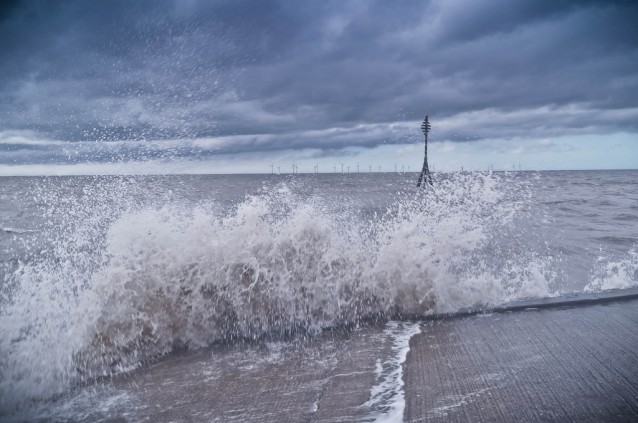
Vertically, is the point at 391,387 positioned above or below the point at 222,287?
below

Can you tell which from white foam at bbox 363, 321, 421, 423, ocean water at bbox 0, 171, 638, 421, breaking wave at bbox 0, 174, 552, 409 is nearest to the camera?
white foam at bbox 363, 321, 421, 423

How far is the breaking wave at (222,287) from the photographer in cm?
402

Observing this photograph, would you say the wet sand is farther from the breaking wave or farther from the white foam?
the breaking wave

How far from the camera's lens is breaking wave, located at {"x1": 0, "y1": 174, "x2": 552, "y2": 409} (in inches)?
158

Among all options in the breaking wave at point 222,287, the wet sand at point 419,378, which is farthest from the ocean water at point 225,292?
the wet sand at point 419,378

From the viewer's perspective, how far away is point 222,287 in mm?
4965

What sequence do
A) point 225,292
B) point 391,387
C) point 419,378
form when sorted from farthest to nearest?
point 225,292 → point 419,378 → point 391,387

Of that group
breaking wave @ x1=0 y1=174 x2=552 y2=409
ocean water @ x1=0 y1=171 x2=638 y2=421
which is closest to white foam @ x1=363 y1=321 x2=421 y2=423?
ocean water @ x1=0 y1=171 x2=638 y2=421

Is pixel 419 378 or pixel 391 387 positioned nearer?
pixel 391 387

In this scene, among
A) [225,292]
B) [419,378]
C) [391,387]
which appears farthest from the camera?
[225,292]

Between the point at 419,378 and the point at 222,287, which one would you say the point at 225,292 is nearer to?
the point at 222,287

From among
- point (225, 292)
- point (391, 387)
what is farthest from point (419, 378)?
point (225, 292)

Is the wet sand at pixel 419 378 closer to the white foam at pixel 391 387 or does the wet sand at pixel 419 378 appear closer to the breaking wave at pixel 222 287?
the white foam at pixel 391 387

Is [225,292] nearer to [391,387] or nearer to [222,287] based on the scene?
[222,287]
